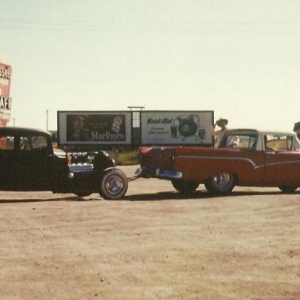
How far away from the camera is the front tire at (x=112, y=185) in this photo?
1536 centimetres

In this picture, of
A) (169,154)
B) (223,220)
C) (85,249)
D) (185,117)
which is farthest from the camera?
(185,117)

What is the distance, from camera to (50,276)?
6863 millimetres

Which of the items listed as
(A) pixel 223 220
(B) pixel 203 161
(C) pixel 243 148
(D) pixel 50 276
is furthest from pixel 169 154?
(D) pixel 50 276

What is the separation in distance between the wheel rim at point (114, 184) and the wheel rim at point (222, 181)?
245 centimetres

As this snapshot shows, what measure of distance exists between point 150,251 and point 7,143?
748cm

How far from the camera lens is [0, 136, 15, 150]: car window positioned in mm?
14898

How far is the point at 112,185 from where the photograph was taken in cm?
1546

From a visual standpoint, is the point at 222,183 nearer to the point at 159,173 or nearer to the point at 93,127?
the point at 159,173

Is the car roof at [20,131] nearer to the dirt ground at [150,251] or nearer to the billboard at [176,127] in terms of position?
the dirt ground at [150,251]

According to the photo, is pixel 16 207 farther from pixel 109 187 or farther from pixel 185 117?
pixel 185 117

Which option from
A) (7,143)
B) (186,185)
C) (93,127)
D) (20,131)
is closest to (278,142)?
(186,185)

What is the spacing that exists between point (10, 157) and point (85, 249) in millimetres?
6849

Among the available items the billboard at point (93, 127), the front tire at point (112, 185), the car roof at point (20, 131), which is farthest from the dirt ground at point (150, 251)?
the billboard at point (93, 127)

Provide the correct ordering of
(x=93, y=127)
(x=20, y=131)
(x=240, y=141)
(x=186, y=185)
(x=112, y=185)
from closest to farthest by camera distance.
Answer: (x=20, y=131) → (x=112, y=185) → (x=186, y=185) → (x=240, y=141) → (x=93, y=127)
